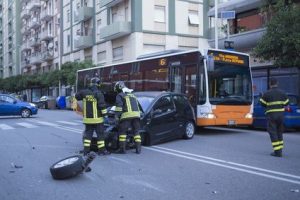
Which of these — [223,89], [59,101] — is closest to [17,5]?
[59,101]

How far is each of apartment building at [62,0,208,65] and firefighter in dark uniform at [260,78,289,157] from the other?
25.9m

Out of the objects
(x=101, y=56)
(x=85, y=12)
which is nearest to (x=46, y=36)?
(x=85, y=12)

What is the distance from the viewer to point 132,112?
1059 cm

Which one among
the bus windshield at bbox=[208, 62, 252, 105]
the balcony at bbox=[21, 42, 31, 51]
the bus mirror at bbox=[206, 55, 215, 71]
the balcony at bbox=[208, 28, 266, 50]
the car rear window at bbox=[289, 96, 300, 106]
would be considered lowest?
the car rear window at bbox=[289, 96, 300, 106]

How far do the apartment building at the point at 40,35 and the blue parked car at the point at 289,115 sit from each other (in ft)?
139

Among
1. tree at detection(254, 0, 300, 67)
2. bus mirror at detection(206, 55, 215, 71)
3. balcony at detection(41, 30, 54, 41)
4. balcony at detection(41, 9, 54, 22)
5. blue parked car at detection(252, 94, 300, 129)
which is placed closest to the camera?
bus mirror at detection(206, 55, 215, 71)

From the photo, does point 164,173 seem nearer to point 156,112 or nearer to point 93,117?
point 93,117

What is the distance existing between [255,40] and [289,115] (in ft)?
30.7

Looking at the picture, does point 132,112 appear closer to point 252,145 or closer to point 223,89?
point 252,145

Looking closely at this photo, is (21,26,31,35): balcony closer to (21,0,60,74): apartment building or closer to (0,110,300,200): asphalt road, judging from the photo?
(21,0,60,74): apartment building

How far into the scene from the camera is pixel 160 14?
3747 cm

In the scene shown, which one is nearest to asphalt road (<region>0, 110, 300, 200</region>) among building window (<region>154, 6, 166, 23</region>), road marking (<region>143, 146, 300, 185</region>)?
road marking (<region>143, 146, 300, 185</region>)

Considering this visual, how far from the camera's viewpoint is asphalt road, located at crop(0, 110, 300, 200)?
21.2 ft

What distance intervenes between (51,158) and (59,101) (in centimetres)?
3319
